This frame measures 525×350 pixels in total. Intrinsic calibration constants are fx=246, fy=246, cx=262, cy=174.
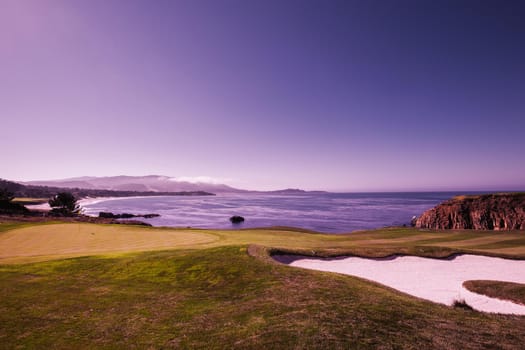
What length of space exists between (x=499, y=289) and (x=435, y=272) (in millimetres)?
2523

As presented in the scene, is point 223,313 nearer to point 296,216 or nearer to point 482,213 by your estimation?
point 482,213

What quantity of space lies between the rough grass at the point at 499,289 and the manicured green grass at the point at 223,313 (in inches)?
155

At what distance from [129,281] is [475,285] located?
48.1 feet

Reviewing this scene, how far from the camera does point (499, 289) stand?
1025cm

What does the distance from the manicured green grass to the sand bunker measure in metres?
3.06

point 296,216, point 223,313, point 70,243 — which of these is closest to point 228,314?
point 223,313

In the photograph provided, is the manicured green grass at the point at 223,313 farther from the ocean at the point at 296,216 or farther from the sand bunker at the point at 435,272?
the ocean at the point at 296,216

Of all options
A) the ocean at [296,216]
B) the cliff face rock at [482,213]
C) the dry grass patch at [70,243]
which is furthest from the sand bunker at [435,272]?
the ocean at [296,216]

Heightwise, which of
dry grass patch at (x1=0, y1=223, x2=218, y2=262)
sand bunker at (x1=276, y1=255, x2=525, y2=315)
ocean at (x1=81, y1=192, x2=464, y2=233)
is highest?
dry grass patch at (x1=0, y1=223, x2=218, y2=262)

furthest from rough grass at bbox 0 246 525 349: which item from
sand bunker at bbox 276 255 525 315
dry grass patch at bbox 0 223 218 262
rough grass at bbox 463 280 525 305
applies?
dry grass patch at bbox 0 223 218 262

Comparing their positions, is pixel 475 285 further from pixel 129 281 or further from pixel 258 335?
pixel 129 281

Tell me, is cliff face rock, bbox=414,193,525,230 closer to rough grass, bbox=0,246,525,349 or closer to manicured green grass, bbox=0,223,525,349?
manicured green grass, bbox=0,223,525,349

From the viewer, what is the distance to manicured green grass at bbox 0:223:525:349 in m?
5.08

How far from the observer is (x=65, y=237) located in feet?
71.8
